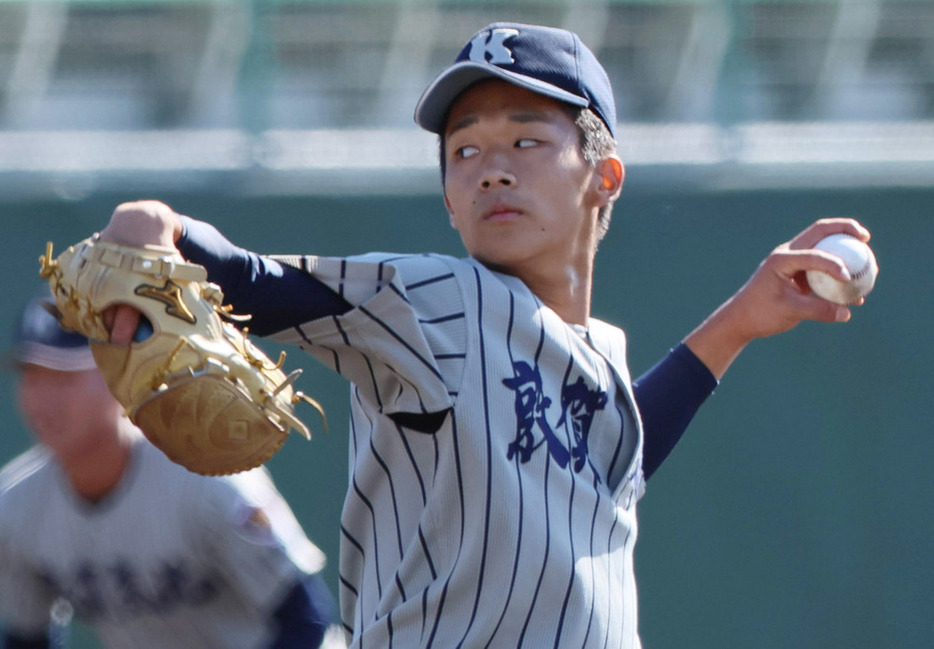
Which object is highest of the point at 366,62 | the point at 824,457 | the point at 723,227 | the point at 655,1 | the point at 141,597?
the point at 655,1

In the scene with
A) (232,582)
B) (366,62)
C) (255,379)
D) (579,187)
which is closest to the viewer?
(255,379)

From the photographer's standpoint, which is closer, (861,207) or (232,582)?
(232,582)

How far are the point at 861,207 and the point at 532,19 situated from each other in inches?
49.5

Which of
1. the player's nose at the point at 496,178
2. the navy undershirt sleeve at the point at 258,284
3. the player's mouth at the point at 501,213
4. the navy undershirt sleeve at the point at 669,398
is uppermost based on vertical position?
the player's nose at the point at 496,178

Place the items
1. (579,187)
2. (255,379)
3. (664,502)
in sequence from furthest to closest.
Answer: (664,502) → (579,187) → (255,379)

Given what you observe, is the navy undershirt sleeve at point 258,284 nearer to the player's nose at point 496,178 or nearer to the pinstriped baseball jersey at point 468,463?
the pinstriped baseball jersey at point 468,463

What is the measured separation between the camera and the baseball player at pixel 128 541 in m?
2.56

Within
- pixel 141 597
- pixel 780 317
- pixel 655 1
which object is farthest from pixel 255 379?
pixel 655 1

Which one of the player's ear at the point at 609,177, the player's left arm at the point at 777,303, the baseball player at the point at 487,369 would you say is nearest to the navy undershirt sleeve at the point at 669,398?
the player's left arm at the point at 777,303

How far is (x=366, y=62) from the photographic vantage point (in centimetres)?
452

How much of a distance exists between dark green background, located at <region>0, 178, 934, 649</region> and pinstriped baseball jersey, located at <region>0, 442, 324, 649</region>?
1.40 m

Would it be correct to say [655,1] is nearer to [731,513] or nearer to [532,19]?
[532,19]

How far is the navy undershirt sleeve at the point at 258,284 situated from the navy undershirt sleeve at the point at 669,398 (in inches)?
30.6

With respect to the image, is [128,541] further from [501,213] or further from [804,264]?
[804,264]
